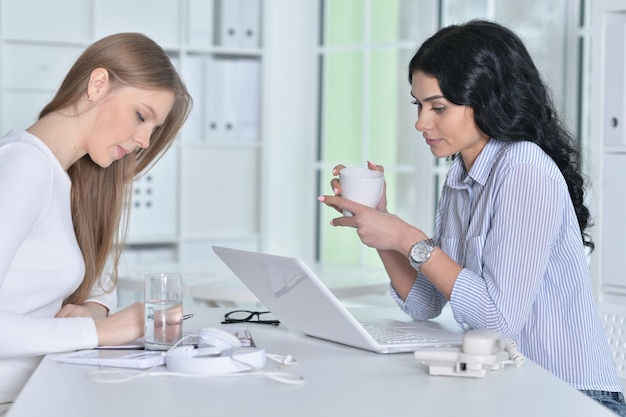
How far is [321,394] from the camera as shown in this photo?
1.24 metres

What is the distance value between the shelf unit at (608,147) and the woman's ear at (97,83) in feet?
6.12

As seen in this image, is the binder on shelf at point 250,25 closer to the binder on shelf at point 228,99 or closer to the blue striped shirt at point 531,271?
the binder on shelf at point 228,99

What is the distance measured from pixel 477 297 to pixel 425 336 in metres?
0.12

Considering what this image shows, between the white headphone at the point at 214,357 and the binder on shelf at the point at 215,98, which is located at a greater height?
the binder on shelf at the point at 215,98

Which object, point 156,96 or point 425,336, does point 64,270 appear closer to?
point 156,96

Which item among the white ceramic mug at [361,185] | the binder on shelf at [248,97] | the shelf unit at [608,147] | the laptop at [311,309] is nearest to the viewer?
the laptop at [311,309]

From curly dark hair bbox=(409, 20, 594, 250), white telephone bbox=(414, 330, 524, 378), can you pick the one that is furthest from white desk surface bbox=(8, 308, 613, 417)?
curly dark hair bbox=(409, 20, 594, 250)

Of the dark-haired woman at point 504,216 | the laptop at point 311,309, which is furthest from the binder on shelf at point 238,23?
the laptop at point 311,309

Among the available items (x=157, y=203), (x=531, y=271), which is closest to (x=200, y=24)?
(x=157, y=203)

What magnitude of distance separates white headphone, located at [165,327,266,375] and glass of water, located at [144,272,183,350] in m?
0.08

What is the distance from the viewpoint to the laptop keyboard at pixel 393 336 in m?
1.55

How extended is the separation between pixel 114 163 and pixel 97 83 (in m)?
0.26

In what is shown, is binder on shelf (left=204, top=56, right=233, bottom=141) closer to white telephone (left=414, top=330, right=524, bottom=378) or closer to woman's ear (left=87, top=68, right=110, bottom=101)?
woman's ear (left=87, top=68, right=110, bottom=101)

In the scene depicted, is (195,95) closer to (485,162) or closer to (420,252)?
(485,162)
